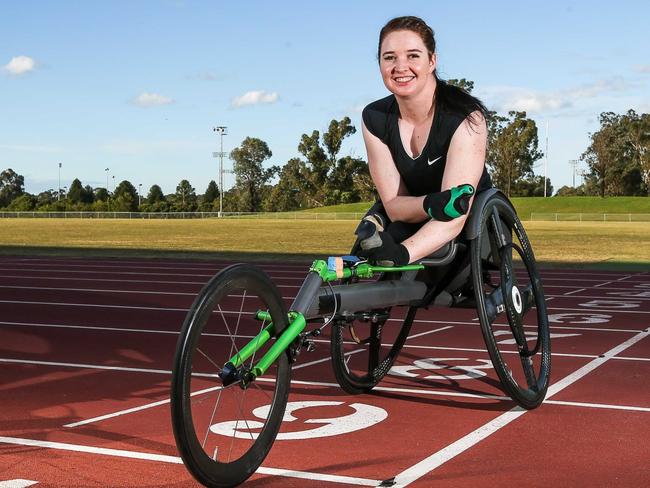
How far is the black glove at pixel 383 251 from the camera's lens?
4.46 meters

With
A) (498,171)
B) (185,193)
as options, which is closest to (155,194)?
(185,193)

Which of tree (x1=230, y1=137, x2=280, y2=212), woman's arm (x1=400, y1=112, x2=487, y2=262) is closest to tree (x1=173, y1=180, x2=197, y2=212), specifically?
tree (x1=230, y1=137, x2=280, y2=212)

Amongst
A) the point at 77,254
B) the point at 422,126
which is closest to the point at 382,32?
the point at 422,126

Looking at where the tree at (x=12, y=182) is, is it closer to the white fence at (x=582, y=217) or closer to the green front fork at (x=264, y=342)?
the white fence at (x=582, y=217)

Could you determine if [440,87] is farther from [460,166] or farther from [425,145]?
[460,166]

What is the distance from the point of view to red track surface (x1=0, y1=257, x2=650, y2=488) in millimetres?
4188

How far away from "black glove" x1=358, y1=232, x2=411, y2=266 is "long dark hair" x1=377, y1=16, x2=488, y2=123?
0.89 metres

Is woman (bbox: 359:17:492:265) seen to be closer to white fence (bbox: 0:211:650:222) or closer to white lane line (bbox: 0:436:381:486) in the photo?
white lane line (bbox: 0:436:381:486)

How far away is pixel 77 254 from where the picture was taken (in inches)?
1014

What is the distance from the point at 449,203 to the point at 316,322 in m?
1.02

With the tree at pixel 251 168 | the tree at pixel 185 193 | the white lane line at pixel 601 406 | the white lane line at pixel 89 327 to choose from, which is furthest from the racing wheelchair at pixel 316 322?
the tree at pixel 185 193

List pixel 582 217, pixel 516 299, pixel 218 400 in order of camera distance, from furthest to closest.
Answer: pixel 582 217
pixel 516 299
pixel 218 400

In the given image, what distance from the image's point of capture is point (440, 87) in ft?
16.9

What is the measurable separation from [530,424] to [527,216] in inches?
3609
